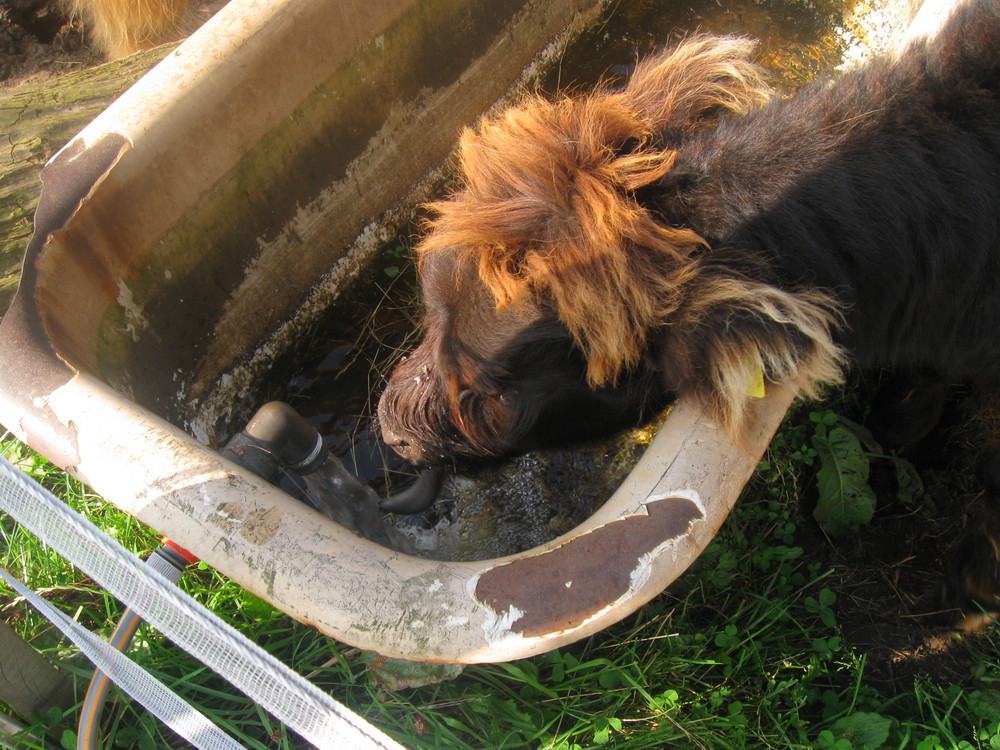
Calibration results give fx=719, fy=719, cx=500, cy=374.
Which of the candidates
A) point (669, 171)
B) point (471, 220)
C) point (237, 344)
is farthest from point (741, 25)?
point (237, 344)

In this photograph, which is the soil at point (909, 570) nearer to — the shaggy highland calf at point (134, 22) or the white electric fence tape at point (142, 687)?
the white electric fence tape at point (142, 687)

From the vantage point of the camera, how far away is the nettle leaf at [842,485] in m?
2.69

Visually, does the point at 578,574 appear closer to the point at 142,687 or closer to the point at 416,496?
the point at 416,496

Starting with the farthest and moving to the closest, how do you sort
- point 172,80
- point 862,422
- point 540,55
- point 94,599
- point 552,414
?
1. point 540,55
2. point 862,422
3. point 94,599
4. point 172,80
5. point 552,414

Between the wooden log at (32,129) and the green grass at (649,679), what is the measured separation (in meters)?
1.18

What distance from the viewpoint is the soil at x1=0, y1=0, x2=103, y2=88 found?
4.49 metres

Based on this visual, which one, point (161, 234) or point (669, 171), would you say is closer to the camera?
point (669, 171)

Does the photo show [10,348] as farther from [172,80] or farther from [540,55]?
[540,55]

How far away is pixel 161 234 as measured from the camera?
99.1 inches

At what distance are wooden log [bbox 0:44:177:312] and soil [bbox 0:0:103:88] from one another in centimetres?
122

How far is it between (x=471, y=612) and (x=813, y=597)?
1.72 m

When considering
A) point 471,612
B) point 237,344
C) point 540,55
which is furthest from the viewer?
point 540,55

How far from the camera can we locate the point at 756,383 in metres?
1.74

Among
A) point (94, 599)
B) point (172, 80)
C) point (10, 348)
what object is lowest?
point (94, 599)
